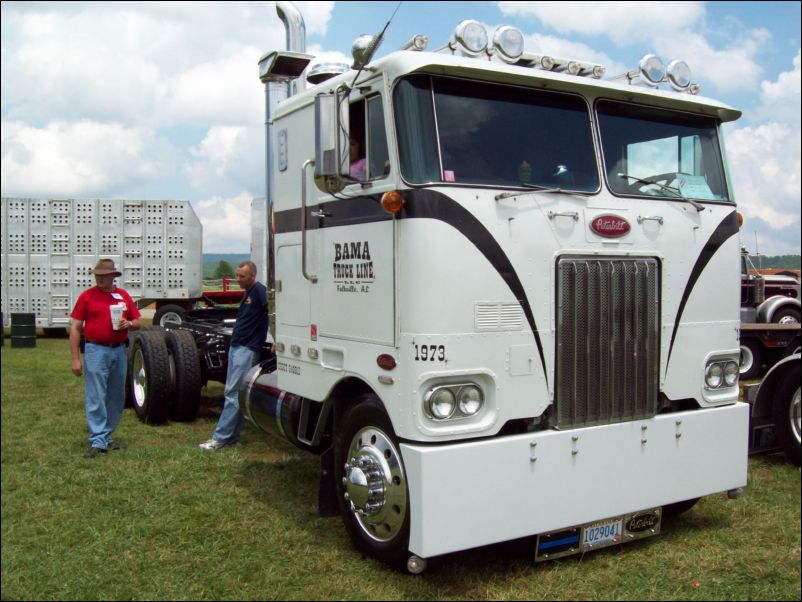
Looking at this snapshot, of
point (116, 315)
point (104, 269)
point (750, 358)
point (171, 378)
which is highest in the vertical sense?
point (104, 269)

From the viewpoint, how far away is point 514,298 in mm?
4426

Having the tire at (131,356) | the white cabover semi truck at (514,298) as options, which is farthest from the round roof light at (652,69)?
the tire at (131,356)

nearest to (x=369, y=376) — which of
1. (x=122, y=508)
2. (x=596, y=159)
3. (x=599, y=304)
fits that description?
(x=599, y=304)

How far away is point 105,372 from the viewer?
24.5 feet

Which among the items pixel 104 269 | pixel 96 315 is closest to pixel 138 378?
pixel 96 315

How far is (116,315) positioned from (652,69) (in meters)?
5.17

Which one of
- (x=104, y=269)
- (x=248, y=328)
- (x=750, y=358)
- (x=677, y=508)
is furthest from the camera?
(x=750, y=358)

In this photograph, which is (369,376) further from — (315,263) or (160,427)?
(160,427)

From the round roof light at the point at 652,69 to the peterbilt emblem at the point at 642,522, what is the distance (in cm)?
282

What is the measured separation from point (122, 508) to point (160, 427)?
299cm

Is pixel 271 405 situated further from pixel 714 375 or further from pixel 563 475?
pixel 714 375

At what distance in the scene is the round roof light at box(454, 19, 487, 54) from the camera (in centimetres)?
455

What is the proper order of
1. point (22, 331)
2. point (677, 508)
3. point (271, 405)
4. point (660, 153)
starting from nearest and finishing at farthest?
point (660, 153), point (677, 508), point (271, 405), point (22, 331)

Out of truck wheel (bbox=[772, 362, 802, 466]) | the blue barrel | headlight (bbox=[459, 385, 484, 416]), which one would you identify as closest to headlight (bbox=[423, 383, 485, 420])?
headlight (bbox=[459, 385, 484, 416])
